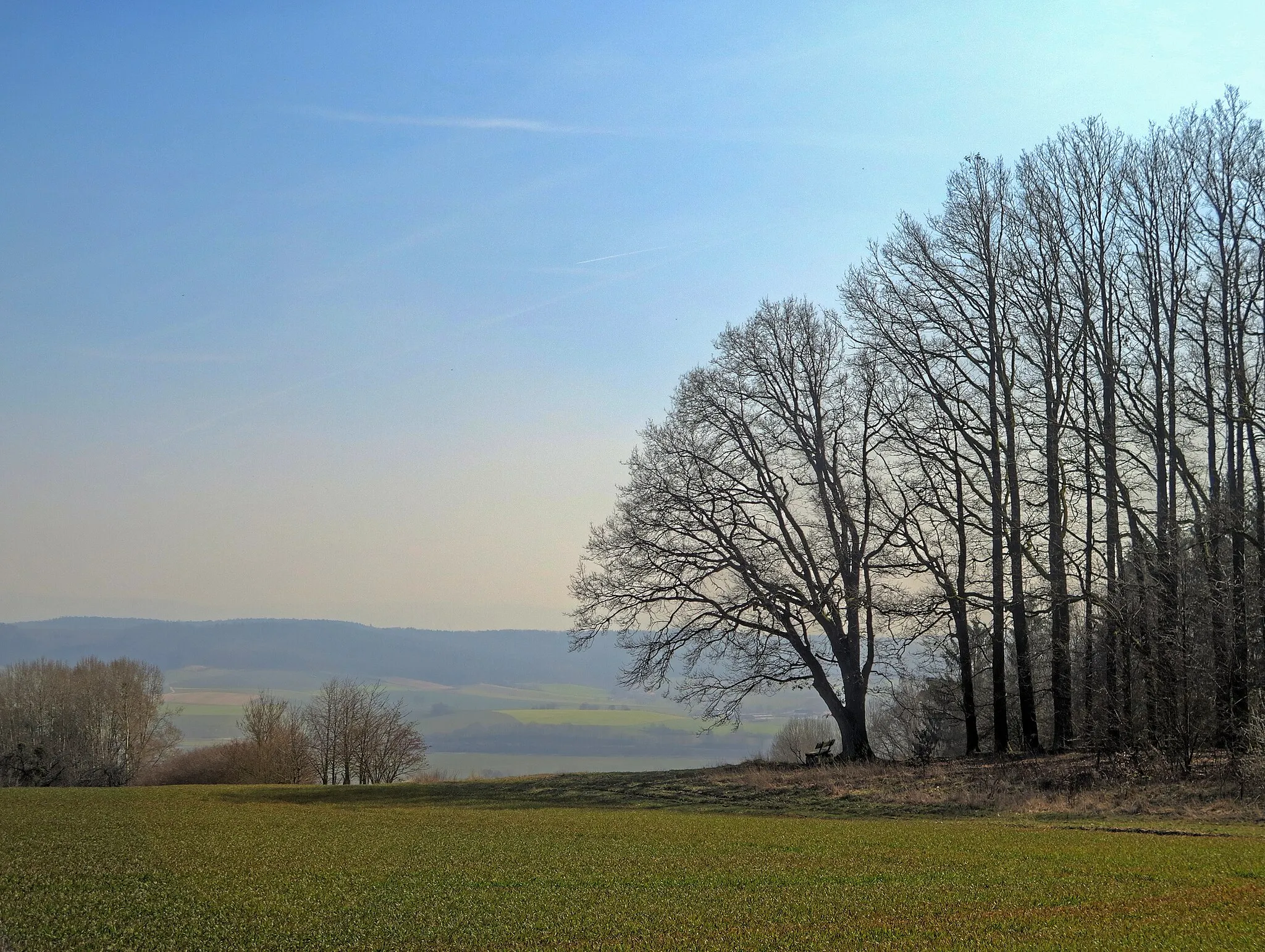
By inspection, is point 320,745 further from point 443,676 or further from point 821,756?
point 443,676

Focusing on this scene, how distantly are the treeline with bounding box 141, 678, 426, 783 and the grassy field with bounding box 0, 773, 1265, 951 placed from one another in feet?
82.7

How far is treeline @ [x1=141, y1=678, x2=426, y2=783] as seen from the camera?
39438 millimetres

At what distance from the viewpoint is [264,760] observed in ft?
126

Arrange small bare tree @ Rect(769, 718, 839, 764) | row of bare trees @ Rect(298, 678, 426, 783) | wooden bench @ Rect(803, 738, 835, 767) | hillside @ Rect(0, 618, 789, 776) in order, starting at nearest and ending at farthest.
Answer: wooden bench @ Rect(803, 738, 835, 767) < row of bare trees @ Rect(298, 678, 426, 783) < small bare tree @ Rect(769, 718, 839, 764) < hillside @ Rect(0, 618, 789, 776)

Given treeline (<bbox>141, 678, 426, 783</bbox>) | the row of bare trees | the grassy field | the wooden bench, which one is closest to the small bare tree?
the row of bare trees

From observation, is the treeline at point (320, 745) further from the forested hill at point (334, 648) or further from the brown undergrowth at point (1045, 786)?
the forested hill at point (334, 648)

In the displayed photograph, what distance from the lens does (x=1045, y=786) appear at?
19.8 m

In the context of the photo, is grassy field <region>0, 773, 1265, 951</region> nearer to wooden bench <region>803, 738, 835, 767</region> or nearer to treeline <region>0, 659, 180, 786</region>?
wooden bench <region>803, 738, 835, 767</region>

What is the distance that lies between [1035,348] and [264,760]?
Answer: 1278 inches

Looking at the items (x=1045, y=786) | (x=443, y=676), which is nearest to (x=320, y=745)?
(x=1045, y=786)

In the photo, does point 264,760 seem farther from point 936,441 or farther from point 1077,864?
point 1077,864

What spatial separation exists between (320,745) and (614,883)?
147 ft

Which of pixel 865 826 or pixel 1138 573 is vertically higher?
pixel 1138 573

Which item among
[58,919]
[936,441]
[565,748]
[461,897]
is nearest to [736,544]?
[936,441]
